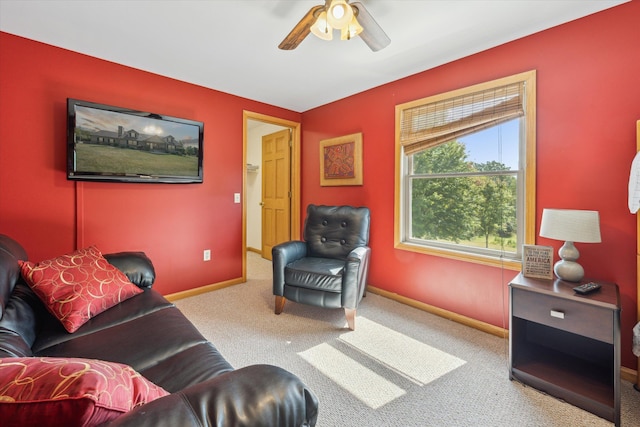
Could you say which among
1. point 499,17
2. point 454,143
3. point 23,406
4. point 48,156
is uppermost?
point 499,17

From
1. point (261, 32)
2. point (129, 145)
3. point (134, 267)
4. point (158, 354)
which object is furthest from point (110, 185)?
point (158, 354)

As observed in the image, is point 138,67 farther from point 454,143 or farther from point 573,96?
point 573,96

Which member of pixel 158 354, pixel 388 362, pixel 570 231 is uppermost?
pixel 570 231

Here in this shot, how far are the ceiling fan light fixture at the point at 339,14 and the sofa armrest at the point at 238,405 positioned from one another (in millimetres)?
1698

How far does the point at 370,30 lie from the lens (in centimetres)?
174

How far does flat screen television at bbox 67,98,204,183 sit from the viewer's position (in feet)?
7.90

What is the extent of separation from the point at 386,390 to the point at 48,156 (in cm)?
308

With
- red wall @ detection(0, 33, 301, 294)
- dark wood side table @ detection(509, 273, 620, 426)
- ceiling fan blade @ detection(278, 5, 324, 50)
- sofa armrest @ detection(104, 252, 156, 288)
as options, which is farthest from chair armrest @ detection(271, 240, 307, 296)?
dark wood side table @ detection(509, 273, 620, 426)

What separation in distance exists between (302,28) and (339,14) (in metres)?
0.27

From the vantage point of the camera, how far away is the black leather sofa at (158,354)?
0.63m

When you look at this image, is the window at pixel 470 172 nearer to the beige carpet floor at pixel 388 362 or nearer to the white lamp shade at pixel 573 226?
the white lamp shade at pixel 573 226

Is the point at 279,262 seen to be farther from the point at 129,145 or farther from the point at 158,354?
the point at 129,145

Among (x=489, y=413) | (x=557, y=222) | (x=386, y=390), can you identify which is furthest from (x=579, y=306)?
(x=386, y=390)

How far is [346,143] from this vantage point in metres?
3.46
